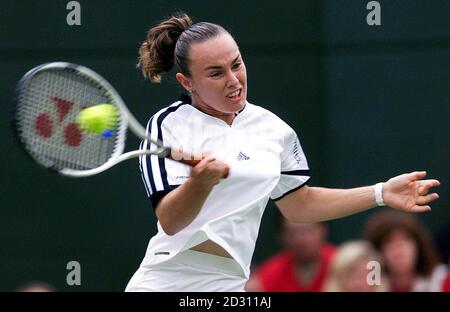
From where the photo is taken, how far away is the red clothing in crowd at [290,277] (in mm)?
4699

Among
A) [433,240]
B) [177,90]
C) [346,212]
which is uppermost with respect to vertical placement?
[177,90]

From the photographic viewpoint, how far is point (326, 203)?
13.6 ft

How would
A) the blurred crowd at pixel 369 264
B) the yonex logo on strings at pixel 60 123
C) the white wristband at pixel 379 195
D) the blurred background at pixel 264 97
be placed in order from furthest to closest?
the blurred background at pixel 264 97, the blurred crowd at pixel 369 264, the white wristband at pixel 379 195, the yonex logo on strings at pixel 60 123

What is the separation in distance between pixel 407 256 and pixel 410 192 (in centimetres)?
71

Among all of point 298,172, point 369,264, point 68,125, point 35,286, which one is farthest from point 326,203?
point 35,286

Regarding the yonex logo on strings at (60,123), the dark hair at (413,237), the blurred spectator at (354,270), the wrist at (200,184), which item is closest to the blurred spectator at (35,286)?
the blurred spectator at (354,270)

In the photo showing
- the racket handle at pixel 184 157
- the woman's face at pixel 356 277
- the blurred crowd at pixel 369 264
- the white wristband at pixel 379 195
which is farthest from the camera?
the blurred crowd at pixel 369 264

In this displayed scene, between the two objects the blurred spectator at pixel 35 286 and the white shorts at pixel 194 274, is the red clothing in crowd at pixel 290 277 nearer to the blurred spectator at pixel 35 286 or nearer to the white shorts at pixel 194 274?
the white shorts at pixel 194 274

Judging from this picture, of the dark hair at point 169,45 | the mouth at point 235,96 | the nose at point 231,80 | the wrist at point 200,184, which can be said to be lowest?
the wrist at point 200,184

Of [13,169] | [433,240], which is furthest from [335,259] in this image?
[13,169]

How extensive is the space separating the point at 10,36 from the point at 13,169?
62cm

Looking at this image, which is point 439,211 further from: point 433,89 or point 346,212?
point 346,212

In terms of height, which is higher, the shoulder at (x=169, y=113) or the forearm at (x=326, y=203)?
the shoulder at (x=169, y=113)

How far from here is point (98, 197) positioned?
19.0 ft
